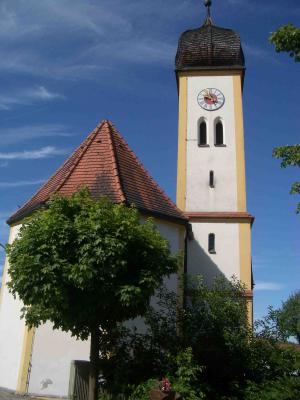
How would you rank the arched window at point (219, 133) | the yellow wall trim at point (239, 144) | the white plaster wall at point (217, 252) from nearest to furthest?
1. the white plaster wall at point (217, 252)
2. the yellow wall trim at point (239, 144)
3. the arched window at point (219, 133)

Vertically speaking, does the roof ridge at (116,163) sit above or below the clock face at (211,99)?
below

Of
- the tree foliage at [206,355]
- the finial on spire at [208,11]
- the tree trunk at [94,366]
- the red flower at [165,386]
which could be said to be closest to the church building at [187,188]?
the finial on spire at [208,11]

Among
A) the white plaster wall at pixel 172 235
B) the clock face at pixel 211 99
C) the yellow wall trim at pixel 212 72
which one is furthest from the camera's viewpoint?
the yellow wall trim at pixel 212 72

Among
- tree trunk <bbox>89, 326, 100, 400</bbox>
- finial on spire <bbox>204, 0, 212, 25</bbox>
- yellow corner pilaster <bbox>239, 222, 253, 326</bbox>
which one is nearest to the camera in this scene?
tree trunk <bbox>89, 326, 100, 400</bbox>

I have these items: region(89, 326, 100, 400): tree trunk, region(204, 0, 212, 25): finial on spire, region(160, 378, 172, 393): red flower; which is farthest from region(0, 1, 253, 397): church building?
region(160, 378, 172, 393): red flower

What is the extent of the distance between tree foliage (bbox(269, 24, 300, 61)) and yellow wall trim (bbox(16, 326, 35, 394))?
393 inches

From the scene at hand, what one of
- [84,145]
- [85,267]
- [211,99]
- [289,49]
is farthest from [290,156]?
[211,99]

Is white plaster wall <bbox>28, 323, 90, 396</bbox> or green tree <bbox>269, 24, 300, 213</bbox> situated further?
white plaster wall <bbox>28, 323, 90, 396</bbox>

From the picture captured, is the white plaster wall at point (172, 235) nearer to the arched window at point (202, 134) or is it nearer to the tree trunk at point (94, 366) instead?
the tree trunk at point (94, 366)

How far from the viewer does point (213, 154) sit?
22.0 metres

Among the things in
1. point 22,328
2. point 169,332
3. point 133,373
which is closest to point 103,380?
point 133,373

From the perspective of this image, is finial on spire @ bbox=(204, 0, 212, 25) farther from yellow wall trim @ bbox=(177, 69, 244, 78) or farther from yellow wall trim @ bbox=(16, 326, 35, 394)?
yellow wall trim @ bbox=(16, 326, 35, 394)

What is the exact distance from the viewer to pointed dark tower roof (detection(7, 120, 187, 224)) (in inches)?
605

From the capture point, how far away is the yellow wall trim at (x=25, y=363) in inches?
526
